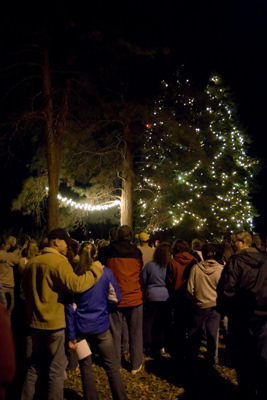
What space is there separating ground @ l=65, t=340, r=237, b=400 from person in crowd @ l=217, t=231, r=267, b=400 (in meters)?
0.96

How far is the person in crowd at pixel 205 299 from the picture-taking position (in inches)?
256

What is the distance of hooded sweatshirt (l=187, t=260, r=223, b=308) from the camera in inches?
255

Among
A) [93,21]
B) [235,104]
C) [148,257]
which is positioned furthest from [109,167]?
[148,257]

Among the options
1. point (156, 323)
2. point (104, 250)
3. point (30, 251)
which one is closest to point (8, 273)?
point (30, 251)

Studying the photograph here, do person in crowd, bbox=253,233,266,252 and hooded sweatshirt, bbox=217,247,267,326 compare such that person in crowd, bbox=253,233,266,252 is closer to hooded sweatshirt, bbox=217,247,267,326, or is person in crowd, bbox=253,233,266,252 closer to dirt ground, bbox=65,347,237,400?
dirt ground, bbox=65,347,237,400

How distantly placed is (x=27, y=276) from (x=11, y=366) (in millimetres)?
2937

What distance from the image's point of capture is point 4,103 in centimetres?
1496

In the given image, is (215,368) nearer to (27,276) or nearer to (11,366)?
(27,276)

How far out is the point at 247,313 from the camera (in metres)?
4.68

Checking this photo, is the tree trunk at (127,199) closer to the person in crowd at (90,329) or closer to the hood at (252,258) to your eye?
the person in crowd at (90,329)

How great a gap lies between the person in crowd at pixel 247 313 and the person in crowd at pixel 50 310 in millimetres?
1560

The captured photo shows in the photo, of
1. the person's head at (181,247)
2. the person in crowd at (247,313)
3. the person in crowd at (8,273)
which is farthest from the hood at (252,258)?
the person in crowd at (8,273)

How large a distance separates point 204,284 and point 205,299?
0.23 m

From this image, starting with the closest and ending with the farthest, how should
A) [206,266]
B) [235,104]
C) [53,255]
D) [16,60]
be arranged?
[53,255] < [206,266] < [16,60] < [235,104]
